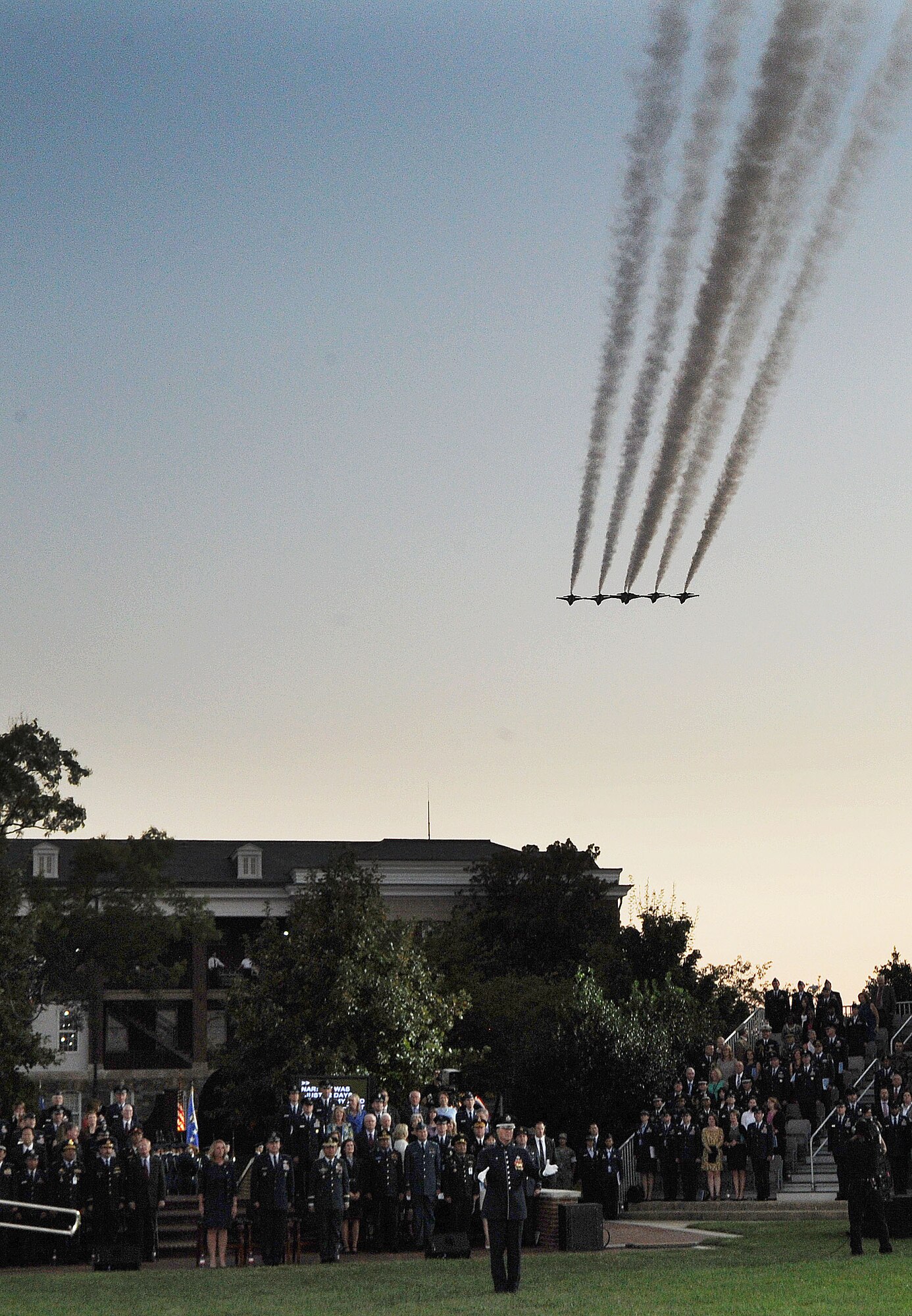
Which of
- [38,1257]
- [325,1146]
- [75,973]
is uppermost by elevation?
[75,973]

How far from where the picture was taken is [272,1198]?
78.9ft

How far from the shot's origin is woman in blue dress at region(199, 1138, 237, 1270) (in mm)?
23766

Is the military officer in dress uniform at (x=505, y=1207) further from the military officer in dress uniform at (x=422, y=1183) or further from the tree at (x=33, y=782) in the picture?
the tree at (x=33, y=782)

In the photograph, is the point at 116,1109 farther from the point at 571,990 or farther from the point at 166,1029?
the point at 166,1029

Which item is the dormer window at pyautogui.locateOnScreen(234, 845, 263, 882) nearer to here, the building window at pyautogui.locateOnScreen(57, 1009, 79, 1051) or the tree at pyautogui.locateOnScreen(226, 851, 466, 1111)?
the building window at pyautogui.locateOnScreen(57, 1009, 79, 1051)

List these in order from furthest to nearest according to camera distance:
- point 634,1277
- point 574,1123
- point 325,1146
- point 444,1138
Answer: point 574,1123
point 444,1138
point 325,1146
point 634,1277

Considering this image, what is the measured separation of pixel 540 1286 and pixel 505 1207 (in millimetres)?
1180

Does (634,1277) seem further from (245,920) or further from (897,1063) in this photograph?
(245,920)

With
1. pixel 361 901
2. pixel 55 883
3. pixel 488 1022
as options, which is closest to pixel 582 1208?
pixel 361 901

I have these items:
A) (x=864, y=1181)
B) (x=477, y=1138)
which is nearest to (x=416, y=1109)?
(x=477, y=1138)

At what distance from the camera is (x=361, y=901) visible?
4028 cm

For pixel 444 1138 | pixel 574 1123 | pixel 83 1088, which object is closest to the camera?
pixel 444 1138

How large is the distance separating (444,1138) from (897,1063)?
50.0ft

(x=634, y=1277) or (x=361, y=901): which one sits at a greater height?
(x=361, y=901)
